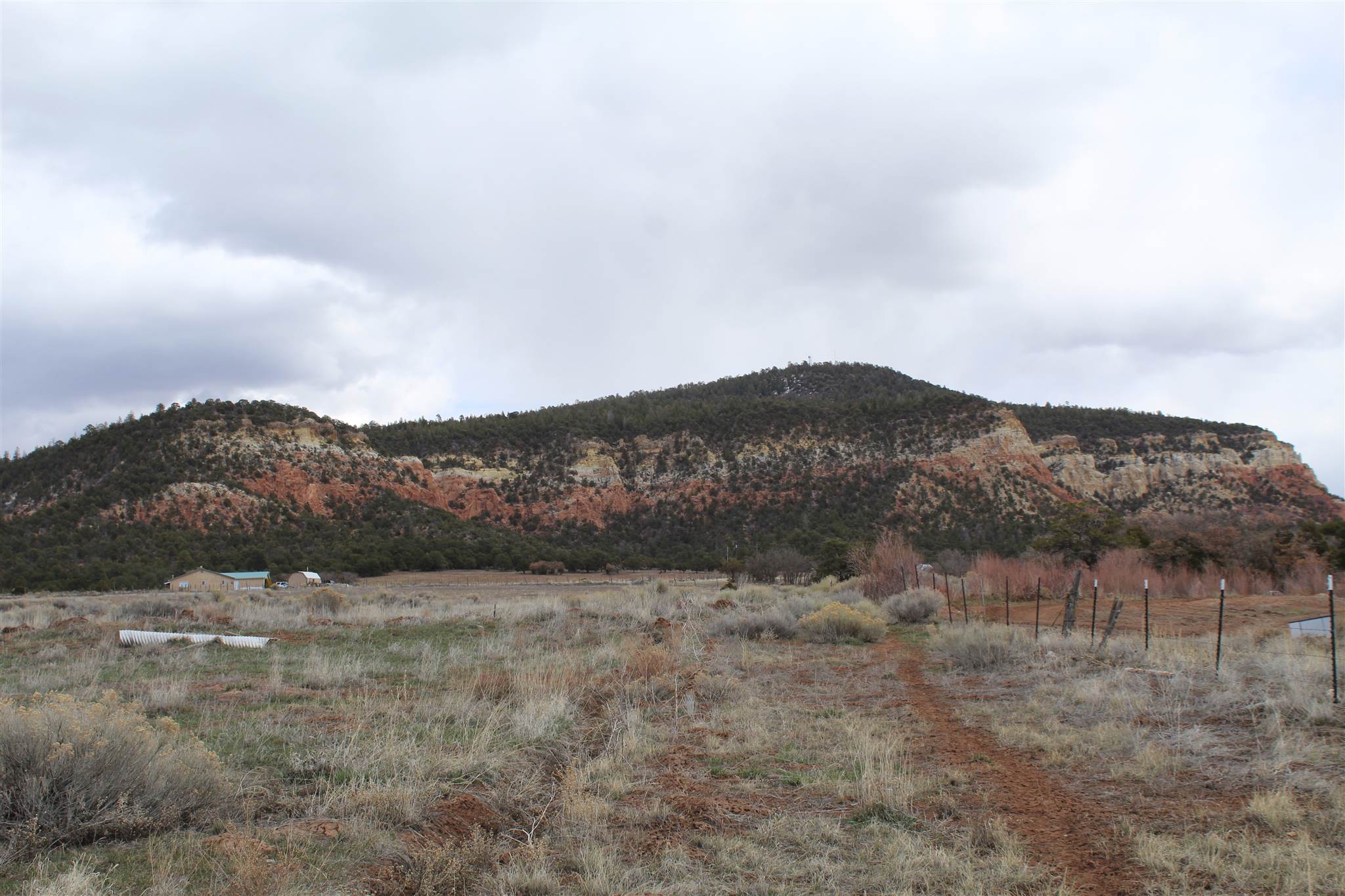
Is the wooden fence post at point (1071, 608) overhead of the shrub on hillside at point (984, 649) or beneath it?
overhead

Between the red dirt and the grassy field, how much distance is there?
3cm

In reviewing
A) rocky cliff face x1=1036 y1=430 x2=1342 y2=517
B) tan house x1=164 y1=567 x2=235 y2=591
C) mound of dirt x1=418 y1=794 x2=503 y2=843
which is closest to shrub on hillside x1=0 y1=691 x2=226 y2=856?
mound of dirt x1=418 y1=794 x2=503 y2=843

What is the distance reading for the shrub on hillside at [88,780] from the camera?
16.3 ft

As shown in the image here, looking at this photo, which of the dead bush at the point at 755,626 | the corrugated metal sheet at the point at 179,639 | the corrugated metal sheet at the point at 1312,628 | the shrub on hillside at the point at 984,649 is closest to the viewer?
the shrub on hillside at the point at 984,649

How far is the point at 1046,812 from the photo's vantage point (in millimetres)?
6242

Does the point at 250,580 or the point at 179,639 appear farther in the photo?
the point at 250,580

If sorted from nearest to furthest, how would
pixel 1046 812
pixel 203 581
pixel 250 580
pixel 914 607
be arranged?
1. pixel 1046 812
2. pixel 914 607
3. pixel 203 581
4. pixel 250 580

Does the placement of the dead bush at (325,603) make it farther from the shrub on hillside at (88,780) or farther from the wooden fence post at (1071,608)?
the wooden fence post at (1071,608)

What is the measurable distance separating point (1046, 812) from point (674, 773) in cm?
304

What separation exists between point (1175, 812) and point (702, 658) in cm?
930

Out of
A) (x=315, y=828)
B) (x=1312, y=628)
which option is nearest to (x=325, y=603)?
(x=315, y=828)

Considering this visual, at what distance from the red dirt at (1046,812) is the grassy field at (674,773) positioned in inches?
1.2

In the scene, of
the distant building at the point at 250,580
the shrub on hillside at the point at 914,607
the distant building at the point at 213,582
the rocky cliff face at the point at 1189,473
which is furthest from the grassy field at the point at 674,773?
the rocky cliff face at the point at 1189,473

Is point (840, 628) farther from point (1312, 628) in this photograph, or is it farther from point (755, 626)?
point (1312, 628)
